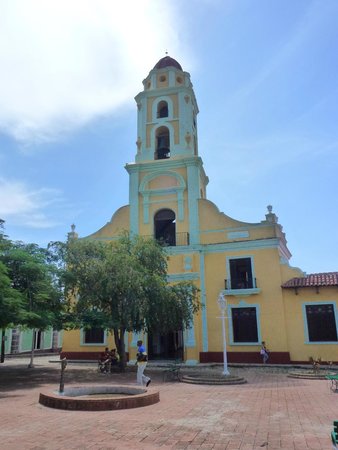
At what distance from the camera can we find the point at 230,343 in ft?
65.7

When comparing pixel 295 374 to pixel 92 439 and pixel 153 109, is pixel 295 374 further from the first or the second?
pixel 153 109

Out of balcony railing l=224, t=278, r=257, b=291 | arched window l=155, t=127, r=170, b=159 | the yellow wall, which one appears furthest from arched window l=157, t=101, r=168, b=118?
the yellow wall

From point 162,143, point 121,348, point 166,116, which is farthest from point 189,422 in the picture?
point 166,116

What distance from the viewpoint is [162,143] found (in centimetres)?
2578

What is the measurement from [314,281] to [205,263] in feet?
19.1

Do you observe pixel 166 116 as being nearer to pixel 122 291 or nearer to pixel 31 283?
pixel 122 291

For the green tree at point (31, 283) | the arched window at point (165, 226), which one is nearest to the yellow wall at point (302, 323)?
the arched window at point (165, 226)

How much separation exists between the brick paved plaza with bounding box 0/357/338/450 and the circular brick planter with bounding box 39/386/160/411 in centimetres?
20

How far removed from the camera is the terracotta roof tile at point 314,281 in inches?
751

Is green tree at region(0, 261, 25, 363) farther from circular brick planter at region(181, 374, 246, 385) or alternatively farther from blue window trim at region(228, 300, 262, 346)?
blue window trim at region(228, 300, 262, 346)

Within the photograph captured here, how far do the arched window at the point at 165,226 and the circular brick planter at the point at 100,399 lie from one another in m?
13.4

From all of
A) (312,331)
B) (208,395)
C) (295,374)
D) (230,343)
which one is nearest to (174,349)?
(230,343)

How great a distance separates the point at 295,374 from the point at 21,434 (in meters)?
11.4

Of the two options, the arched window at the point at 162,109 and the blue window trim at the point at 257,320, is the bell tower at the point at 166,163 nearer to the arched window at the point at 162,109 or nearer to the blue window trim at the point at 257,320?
the arched window at the point at 162,109
